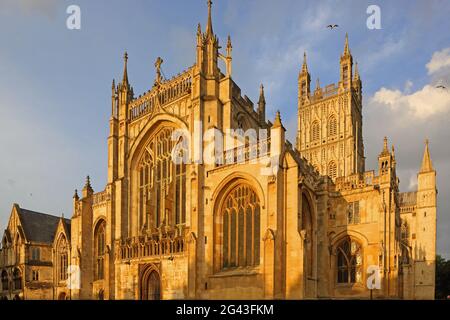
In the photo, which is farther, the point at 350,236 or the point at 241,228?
the point at 350,236

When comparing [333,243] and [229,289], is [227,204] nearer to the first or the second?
[229,289]

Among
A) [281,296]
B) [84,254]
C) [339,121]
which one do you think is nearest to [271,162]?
[281,296]

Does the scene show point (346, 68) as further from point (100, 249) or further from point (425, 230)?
point (100, 249)

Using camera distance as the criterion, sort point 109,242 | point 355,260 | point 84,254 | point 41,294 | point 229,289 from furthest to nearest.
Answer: point 41,294 → point 84,254 → point 109,242 → point 355,260 → point 229,289

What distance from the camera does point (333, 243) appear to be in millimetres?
33469

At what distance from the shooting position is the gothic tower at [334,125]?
7362 centimetres

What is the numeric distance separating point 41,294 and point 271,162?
33212 mm

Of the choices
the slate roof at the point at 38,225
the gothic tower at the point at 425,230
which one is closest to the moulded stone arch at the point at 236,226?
the slate roof at the point at 38,225

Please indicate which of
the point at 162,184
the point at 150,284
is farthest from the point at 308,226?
the point at 150,284

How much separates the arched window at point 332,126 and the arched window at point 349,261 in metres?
45.0

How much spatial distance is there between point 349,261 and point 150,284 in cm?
1482

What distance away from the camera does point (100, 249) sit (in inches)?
1635

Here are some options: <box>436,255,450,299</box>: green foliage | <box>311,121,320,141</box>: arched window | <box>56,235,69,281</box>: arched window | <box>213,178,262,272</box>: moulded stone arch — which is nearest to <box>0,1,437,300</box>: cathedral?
<box>213,178,262,272</box>: moulded stone arch

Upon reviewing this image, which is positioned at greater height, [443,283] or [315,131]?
[315,131]
